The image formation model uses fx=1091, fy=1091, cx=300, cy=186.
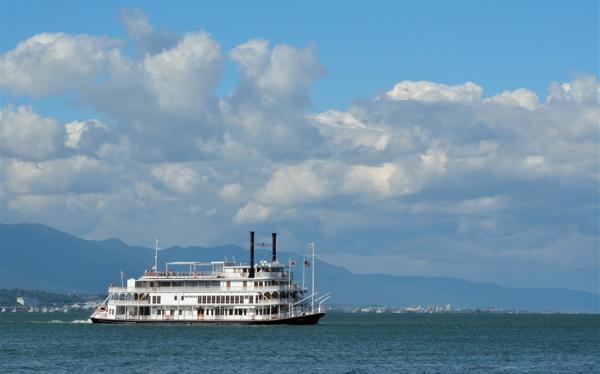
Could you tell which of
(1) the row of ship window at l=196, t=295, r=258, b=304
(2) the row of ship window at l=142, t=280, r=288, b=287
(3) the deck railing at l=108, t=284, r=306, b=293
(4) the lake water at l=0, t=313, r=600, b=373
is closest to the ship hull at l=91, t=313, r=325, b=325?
(4) the lake water at l=0, t=313, r=600, b=373

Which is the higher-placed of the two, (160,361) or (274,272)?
(274,272)

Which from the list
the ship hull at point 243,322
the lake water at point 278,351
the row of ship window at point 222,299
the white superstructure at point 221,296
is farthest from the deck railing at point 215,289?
the lake water at point 278,351

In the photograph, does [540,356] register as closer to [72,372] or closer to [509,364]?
[509,364]

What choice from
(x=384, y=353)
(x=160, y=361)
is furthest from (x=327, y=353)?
(x=160, y=361)

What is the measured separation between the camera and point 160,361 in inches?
3356

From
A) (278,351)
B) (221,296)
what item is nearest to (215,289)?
(221,296)

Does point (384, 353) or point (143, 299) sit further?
point (143, 299)

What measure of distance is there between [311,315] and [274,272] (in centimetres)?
835

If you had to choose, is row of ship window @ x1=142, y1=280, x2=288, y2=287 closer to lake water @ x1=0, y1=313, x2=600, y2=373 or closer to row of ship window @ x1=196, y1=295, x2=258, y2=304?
row of ship window @ x1=196, y1=295, x2=258, y2=304

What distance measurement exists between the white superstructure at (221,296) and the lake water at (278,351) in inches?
64.4

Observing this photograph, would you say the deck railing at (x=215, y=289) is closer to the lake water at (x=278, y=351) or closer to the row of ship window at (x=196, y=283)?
the row of ship window at (x=196, y=283)

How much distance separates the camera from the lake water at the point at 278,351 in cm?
8165

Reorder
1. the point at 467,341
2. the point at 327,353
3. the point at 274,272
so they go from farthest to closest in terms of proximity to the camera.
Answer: the point at 274,272 < the point at 467,341 < the point at 327,353

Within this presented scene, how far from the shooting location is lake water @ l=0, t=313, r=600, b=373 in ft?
268
